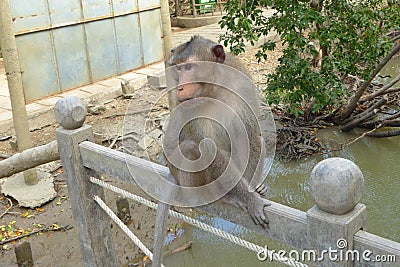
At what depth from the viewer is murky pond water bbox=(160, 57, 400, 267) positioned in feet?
15.0

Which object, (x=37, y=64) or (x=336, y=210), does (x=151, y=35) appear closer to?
(x=37, y=64)

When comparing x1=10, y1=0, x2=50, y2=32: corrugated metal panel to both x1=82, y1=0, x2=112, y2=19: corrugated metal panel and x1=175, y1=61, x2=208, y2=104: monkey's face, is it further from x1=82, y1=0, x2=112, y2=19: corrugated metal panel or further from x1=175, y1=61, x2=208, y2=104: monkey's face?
x1=175, y1=61, x2=208, y2=104: monkey's face

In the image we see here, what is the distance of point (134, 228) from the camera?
4.72 meters

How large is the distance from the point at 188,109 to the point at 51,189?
3359 millimetres

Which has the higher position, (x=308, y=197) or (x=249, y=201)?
(x=249, y=201)

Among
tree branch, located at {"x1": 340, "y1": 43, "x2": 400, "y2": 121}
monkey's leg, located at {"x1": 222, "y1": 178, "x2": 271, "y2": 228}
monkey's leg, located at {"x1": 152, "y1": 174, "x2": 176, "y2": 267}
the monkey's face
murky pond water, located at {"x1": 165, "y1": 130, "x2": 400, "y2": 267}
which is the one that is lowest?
murky pond water, located at {"x1": 165, "y1": 130, "x2": 400, "y2": 267}

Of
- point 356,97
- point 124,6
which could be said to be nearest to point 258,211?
point 356,97

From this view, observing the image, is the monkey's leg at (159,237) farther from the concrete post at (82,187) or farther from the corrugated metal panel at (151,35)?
the corrugated metal panel at (151,35)

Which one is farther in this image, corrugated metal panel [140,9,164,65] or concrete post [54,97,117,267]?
corrugated metal panel [140,9,164,65]

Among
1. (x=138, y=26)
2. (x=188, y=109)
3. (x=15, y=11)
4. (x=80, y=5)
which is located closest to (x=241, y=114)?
(x=188, y=109)

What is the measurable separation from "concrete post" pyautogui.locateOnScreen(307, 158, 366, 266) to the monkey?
0.46 metres

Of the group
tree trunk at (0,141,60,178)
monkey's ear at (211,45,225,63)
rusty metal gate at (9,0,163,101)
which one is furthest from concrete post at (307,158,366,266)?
rusty metal gate at (9,0,163,101)

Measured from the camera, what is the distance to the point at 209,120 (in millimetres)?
2186

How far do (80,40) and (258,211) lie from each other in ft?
21.4
